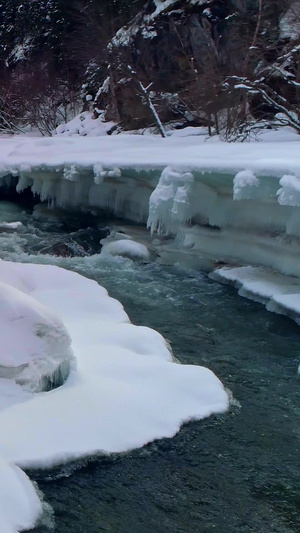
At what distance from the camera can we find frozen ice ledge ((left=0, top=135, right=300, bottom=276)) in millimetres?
7832

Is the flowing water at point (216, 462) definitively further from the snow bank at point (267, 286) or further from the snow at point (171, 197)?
the snow at point (171, 197)

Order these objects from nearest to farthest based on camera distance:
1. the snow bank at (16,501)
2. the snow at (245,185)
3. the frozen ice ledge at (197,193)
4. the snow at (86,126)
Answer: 1. the snow bank at (16,501)
2. the snow at (245,185)
3. the frozen ice ledge at (197,193)
4. the snow at (86,126)

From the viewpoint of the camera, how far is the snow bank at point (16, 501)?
345 cm

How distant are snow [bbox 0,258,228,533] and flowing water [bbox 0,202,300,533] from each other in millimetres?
120

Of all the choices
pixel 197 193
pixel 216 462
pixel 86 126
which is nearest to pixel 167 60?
pixel 86 126

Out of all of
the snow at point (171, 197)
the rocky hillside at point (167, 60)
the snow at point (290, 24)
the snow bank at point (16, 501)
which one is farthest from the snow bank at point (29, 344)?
the snow at point (290, 24)

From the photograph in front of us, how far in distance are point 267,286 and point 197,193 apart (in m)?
2.22

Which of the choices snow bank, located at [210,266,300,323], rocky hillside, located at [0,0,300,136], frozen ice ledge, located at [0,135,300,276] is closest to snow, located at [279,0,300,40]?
rocky hillside, located at [0,0,300,136]

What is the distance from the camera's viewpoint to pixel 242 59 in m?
16.8

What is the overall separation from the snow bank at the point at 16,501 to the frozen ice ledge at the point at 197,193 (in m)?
4.43

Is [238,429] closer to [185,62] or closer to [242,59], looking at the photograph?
[242,59]

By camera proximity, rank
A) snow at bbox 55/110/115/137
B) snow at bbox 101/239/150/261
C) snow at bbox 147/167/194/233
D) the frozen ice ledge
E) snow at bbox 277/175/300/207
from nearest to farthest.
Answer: snow at bbox 277/175/300/207
the frozen ice ledge
snow at bbox 147/167/194/233
snow at bbox 101/239/150/261
snow at bbox 55/110/115/137

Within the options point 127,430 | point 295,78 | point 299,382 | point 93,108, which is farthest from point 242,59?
point 127,430

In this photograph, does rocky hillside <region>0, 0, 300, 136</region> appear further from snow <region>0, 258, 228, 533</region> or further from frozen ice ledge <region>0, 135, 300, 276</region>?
snow <region>0, 258, 228, 533</region>
